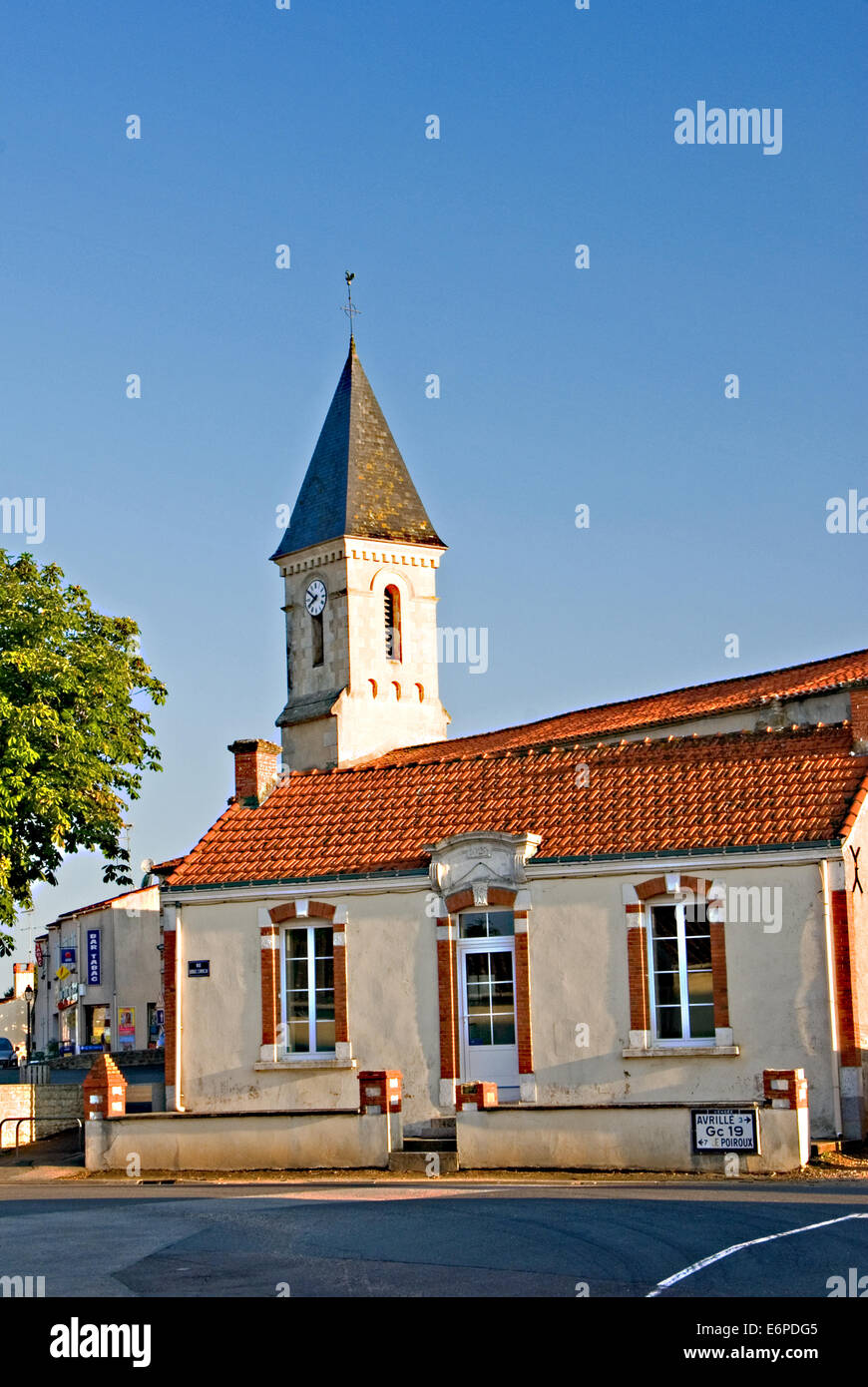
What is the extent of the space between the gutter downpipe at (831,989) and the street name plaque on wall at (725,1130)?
2.01 m

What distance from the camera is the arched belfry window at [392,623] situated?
60.3 meters

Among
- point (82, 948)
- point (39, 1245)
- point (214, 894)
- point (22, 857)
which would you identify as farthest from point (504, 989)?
point (82, 948)

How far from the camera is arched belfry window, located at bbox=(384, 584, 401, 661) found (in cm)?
6034

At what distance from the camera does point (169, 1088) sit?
28.1 m

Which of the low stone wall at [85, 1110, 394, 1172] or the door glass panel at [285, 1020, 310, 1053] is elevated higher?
the door glass panel at [285, 1020, 310, 1053]

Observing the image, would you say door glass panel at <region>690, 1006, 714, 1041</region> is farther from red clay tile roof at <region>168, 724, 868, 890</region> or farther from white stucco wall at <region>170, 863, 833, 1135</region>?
red clay tile roof at <region>168, 724, 868, 890</region>

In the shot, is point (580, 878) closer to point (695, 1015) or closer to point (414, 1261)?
point (695, 1015)

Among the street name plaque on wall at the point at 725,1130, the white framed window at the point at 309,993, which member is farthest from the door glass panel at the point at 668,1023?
the white framed window at the point at 309,993

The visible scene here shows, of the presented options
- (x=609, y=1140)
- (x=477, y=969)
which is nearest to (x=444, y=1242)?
(x=609, y=1140)

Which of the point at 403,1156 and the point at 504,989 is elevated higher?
the point at 504,989

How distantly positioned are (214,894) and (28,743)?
8.94 metres

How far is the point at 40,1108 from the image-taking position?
3241 centimetres

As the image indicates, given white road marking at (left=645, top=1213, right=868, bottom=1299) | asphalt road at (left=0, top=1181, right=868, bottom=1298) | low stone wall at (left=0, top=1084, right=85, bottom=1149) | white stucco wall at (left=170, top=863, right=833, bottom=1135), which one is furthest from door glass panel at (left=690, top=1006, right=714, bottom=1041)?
low stone wall at (left=0, top=1084, right=85, bottom=1149)

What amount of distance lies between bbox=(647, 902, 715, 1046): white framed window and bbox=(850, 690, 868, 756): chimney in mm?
3352
